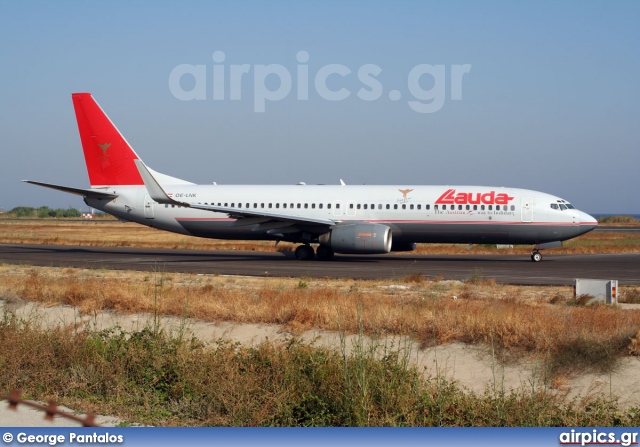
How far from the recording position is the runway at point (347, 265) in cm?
2619

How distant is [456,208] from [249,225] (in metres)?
9.25

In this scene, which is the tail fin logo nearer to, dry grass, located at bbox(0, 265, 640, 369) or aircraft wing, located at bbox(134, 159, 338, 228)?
aircraft wing, located at bbox(134, 159, 338, 228)

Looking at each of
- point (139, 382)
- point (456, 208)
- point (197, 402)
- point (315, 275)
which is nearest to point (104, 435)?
point (197, 402)

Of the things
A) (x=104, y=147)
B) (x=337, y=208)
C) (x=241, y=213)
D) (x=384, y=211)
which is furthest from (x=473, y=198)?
(x=104, y=147)

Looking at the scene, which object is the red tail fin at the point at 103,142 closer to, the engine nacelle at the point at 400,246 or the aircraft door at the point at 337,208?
the aircraft door at the point at 337,208

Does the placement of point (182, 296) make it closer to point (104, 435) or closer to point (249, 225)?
point (104, 435)

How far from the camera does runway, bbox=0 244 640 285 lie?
85.9 ft

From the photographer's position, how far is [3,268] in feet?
91.8

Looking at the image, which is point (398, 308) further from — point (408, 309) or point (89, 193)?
point (89, 193)

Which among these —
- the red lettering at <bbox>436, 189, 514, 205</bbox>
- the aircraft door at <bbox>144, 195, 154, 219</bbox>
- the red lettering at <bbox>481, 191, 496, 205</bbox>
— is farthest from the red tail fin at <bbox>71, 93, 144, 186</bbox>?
the red lettering at <bbox>481, 191, 496, 205</bbox>

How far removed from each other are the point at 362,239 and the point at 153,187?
906 centimetres

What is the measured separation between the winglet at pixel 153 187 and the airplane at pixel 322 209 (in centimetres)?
4

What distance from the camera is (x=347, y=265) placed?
31047mm

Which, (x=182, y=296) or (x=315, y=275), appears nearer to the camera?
(x=182, y=296)
